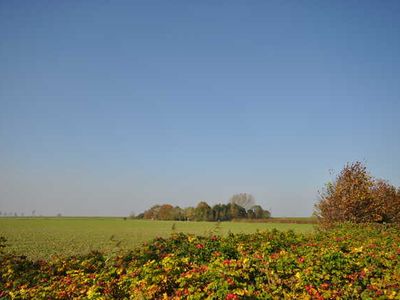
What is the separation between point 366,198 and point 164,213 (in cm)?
9075

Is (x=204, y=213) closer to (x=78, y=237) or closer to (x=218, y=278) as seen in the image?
(x=78, y=237)

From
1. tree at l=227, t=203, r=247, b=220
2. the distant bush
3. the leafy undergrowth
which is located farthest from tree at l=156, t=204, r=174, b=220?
the leafy undergrowth

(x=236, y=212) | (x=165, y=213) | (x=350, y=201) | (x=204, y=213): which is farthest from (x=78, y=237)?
(x=165, y=213)

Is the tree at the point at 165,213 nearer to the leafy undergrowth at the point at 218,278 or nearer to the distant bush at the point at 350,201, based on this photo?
the distant bush at the point at 350,201

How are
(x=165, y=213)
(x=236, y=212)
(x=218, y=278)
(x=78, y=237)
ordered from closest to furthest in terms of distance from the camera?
(x=218, y=278) → (x=78, y=237) → (x=236, y=212) → (x=165, y=213)

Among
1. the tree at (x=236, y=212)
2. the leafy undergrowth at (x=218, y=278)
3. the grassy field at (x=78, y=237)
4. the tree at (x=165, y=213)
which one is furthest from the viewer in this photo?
the tree at (x=165, y=213)

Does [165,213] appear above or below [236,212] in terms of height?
below

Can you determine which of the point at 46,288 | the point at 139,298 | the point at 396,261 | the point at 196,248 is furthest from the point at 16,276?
the point at 396,261

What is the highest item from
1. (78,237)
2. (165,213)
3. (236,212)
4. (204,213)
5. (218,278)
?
(218,278)

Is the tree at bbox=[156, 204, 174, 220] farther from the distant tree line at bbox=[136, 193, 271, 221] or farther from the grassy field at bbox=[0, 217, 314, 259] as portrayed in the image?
the grassy field at bbox=[0, 217, 314, 259]

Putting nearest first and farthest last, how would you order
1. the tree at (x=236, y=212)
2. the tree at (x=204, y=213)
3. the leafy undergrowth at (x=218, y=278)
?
1. the leafy undergrowth at (x=218, y=278)
2. the tree at (x=236, y=212)
3. the tree at (x=204, y=213)

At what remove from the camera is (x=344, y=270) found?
24.6 feet

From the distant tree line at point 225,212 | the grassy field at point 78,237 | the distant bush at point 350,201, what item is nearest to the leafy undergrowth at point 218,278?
the grassy field at point 78,237

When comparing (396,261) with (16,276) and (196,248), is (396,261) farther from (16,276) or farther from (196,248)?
(16,276)
